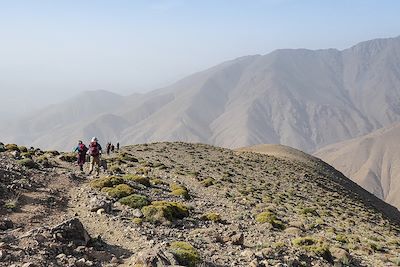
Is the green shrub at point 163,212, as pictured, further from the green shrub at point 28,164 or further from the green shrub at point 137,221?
the green shrub at point 28,164

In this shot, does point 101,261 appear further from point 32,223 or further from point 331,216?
point 331,216

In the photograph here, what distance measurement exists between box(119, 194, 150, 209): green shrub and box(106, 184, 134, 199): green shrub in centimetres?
117

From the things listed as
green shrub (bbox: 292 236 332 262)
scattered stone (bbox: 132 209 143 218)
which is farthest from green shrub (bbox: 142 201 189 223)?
green shrub (bbox: 292 236 332 262)

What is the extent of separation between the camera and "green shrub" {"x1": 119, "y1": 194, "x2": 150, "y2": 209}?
22875 mm

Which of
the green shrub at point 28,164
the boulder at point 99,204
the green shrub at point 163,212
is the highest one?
the green shrub at point 28,164

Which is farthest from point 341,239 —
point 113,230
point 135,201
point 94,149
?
point 94,149

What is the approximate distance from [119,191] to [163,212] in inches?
192

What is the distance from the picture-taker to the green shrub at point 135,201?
22875mm

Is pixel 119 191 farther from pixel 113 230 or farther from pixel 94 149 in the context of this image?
pixel 94 149

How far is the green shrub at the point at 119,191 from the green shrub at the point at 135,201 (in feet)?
3.85

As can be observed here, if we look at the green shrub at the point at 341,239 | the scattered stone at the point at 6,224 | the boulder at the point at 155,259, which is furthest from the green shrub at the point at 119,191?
the green shrub at the point at 341,239

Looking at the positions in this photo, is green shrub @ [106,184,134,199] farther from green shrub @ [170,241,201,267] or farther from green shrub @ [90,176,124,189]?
green shrub @ [170,241,201,267]

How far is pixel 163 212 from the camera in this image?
69.4 feet

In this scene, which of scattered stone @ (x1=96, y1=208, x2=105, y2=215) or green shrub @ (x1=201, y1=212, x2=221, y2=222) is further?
green shrub @ (x1=201, y1=212, x2=221, y2=222)
